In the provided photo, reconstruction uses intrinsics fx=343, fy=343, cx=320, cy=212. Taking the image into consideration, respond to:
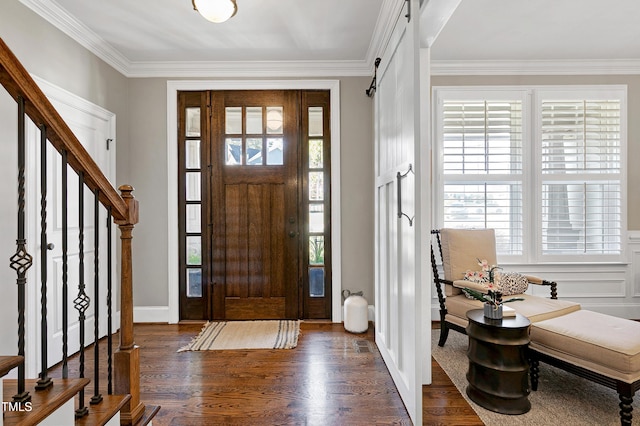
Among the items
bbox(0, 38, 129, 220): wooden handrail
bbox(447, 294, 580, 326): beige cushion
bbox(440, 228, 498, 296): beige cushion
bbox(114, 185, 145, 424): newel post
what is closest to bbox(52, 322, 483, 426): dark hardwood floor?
bbox(114, 185, 145, 424): newel post

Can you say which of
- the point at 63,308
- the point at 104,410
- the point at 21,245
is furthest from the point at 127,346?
the point at 21,245

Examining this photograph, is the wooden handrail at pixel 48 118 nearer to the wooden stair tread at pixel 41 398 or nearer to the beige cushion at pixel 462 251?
the wooden stair tread at pixel 41 398

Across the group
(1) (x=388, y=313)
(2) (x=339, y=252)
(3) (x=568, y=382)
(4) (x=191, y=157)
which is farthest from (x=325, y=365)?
(4) (x=191, y=157)

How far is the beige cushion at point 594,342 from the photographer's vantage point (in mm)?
1833

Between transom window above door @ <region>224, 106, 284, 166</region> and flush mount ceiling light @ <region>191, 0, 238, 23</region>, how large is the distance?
1366mm

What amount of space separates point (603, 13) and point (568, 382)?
283 cm

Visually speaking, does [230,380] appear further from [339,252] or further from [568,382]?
[568,382]

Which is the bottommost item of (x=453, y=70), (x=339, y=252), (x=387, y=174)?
(x=339, y=252)

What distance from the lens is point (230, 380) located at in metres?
2.42

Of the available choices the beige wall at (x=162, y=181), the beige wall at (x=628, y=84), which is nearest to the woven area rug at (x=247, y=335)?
the beige wall at (x=162, y=181)

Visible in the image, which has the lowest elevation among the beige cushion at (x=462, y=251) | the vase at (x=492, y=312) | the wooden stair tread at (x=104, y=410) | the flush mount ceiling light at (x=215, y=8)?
the wooden stair tread at (x=104, y=410)

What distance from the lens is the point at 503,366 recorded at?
200 cm

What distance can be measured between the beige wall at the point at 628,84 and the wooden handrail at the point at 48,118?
126 inches

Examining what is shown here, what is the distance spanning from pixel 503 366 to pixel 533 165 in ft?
7.75
